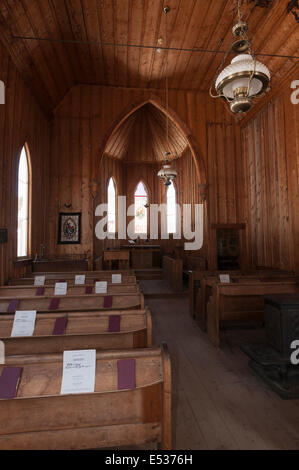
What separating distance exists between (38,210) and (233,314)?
5.09 m

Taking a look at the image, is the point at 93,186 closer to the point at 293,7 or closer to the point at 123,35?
the point at 123,35

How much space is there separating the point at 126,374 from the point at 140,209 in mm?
11548

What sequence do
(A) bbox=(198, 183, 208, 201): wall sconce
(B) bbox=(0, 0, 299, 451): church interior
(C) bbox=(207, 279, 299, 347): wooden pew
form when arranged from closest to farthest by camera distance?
(B) bbox=(0, 0, 299, 451): church interior < (C) bbox=(207, 279, 299, 347): wooden pew < (A) bbox=(198, 183, 208, 201): wall sconce

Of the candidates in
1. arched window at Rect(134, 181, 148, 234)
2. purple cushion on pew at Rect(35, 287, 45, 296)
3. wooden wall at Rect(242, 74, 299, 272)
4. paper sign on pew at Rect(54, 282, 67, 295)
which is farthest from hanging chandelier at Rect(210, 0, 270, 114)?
arched window at Rect(134, 181, 148, 234)

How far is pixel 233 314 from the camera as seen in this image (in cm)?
417

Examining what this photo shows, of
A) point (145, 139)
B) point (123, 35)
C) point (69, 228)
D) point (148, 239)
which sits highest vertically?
point (145, 139)

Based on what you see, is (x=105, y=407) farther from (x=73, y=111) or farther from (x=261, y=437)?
(x=73, y=111)

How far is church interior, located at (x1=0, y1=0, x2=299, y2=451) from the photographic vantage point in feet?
5.08

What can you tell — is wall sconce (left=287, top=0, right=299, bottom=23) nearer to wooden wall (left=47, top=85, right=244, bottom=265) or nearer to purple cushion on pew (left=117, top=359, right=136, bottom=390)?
wooden wall (left=47, top=85, right=244, bottom=265)

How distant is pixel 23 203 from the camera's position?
604 cm

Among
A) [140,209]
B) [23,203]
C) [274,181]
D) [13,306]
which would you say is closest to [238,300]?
[13,306]

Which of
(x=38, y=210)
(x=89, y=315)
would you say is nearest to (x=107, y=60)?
(x=38, y=210)

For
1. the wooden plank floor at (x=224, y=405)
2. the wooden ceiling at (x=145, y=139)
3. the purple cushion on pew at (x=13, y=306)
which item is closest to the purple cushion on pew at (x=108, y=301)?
the purple cushion on pew at (x=13, y=306)

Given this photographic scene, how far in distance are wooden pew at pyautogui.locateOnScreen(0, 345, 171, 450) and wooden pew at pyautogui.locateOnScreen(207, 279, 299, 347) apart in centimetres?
247
